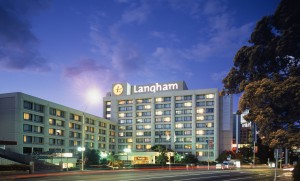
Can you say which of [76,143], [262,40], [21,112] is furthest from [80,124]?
[262,40]

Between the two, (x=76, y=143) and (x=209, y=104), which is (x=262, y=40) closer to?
(x=76, y=143)

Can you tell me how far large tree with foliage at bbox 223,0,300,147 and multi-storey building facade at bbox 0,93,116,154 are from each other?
4011 centimetres

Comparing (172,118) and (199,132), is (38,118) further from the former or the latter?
(199,132)

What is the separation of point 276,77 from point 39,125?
74.0m

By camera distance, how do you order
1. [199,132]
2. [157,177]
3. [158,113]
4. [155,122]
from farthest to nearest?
[158,113] → [155,122] → [199,132] → [157,177]

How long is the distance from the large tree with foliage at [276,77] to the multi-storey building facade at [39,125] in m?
40.1

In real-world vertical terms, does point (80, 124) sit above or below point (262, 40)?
below

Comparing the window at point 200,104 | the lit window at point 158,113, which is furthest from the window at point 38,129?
the window at point 200,104

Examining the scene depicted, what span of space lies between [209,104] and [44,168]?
93312 millimetres

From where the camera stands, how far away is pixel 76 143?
10719 cm

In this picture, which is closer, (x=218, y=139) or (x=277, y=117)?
(x=277, y=117)

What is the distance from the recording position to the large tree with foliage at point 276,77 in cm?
2505

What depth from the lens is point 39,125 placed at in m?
88.0

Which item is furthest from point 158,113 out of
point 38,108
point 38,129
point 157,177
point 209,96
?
point 157,177
